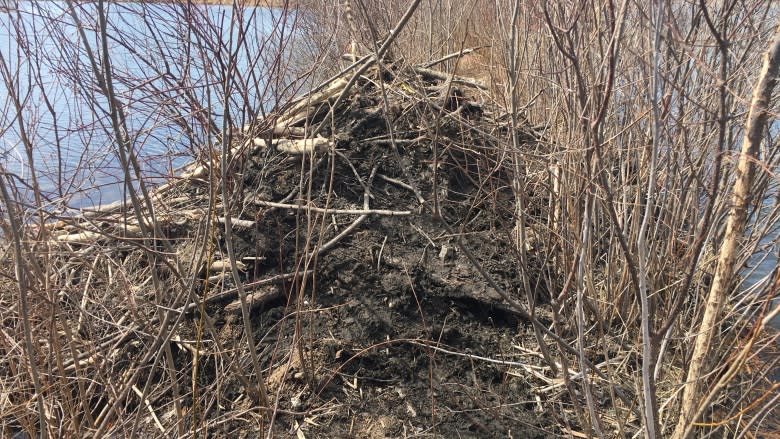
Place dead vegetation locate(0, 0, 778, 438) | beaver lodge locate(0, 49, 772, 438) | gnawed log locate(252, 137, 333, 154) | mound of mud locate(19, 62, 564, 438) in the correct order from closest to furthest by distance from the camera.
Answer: dead vegetation locate(0, 0, 778, 438)
beaver lodge locate(0, 49, 772, 438)
mound of mud locate(19, 62, 564, 438)
gnawed log locate(252, 137, 333, 154)

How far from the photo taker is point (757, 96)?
144 cm

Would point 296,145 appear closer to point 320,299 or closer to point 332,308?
point 320,299

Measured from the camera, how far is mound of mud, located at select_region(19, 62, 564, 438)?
2297 millimetres

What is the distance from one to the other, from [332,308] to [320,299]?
267 millimetres

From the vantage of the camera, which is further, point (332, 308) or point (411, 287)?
point (411, 287)

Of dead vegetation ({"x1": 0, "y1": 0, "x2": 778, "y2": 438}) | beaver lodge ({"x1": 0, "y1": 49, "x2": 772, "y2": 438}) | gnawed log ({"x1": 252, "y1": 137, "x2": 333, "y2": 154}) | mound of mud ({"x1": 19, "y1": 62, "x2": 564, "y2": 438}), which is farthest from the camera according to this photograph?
gnawed log ({"x1": 252, "y1": 137, "x2": 333, "y2": 154})

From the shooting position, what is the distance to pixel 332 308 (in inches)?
111

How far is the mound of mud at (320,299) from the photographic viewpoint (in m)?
2.30

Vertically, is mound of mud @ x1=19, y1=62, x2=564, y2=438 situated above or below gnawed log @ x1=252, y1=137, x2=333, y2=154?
below

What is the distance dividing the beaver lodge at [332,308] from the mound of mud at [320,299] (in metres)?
0.01

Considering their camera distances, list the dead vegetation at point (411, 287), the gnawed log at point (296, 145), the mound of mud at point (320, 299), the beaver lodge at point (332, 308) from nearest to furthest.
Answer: the dead vegetation at point (411, 287), the beaver lodge at point (332, 308), the mound of mud at point (320, 299), the gnawed log at point (296, 145)

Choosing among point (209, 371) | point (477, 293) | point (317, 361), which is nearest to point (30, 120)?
point (209, 371)

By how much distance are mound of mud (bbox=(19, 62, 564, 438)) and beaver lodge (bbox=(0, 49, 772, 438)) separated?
0.01m

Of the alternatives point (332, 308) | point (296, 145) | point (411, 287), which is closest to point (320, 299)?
point (332, 308)
